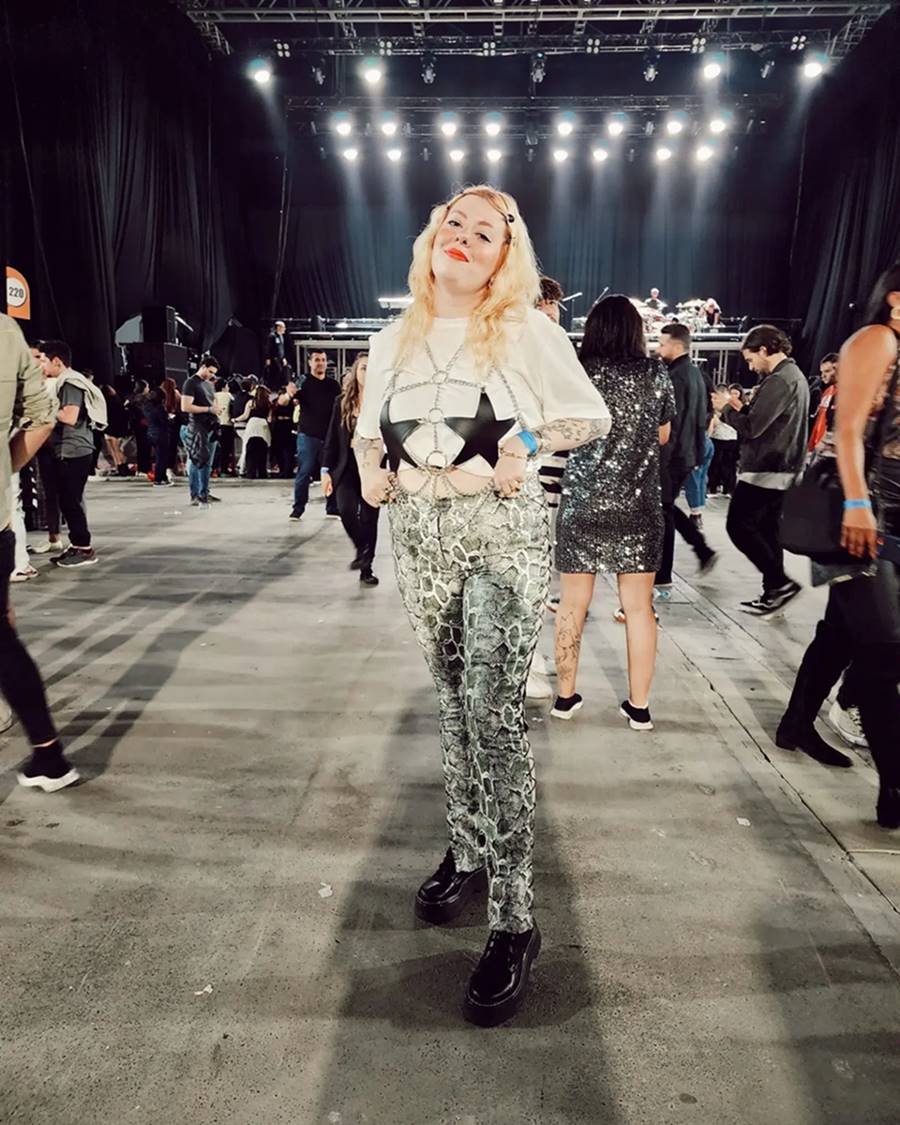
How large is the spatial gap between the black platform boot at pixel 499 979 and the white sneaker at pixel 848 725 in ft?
5.98

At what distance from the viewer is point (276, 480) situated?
13.2 m

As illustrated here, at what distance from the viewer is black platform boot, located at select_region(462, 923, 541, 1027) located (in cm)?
157

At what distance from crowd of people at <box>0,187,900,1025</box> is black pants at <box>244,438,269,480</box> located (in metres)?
10.3

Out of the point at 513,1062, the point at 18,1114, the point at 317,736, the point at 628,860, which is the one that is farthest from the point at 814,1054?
the point at 317,736

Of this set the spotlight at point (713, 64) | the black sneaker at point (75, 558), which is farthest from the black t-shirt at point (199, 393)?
the spotlight at point (713, 64)

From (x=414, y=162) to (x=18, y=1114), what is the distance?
20.7m

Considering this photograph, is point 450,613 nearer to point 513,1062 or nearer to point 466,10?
point 513,1062

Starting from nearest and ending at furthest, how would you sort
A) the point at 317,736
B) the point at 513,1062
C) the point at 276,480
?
the point at 513,1062
the point at 317,736
the point at 276,480

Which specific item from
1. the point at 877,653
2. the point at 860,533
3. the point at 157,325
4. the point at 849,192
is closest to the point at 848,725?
the point at 877,653

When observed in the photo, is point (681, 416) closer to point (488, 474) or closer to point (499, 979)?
point (488, 474)

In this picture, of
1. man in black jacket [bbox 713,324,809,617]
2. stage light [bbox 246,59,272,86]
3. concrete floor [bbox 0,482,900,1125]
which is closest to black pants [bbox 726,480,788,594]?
man in black jacket [bbox 713,324,809,617]

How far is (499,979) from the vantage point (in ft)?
5.24

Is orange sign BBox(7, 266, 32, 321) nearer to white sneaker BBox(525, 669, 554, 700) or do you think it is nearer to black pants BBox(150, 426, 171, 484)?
black pants BBox(150, 426, 171, 484)

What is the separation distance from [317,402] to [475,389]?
610cm
